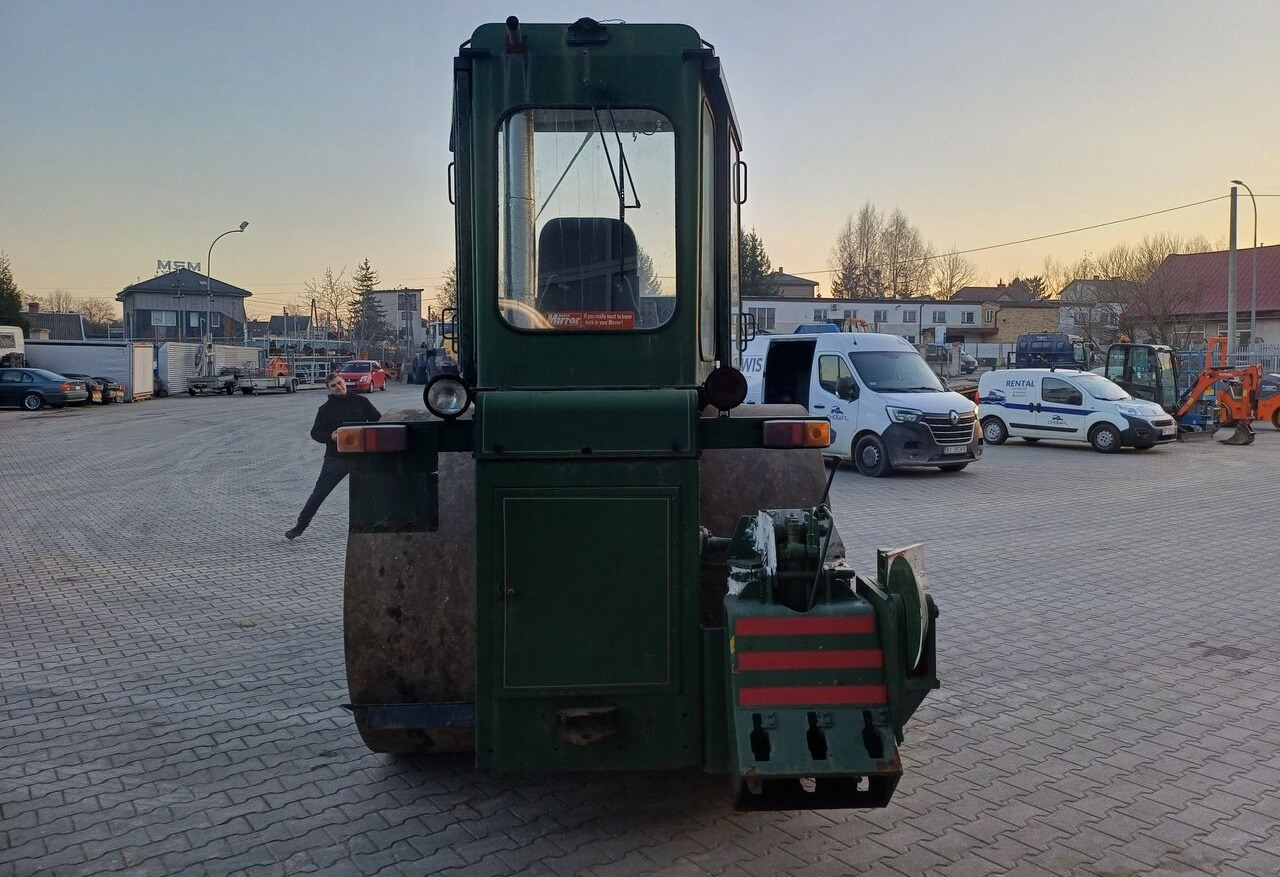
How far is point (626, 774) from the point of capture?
4727 mm

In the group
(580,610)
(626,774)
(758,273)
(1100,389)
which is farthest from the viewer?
(758,273)

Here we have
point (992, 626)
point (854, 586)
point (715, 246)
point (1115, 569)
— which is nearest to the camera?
point (854, 586)

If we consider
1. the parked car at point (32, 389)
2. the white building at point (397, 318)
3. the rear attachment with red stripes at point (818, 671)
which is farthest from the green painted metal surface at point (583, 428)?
the white building at point (397, 318)

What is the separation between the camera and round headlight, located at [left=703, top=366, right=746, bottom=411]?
12.8ft

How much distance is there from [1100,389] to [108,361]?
124 ft

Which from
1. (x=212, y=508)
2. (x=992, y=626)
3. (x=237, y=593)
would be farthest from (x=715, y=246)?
(x=212, y=508)

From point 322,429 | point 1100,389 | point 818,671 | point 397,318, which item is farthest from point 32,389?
point 397,318

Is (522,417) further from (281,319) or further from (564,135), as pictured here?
(281,319)

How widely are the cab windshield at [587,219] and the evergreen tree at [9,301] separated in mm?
63996

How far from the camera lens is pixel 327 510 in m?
13.5

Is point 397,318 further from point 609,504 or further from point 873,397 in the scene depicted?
point 609,504

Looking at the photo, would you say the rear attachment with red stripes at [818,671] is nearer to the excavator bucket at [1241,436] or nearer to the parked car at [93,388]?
the excavator bucket at [1241,436]

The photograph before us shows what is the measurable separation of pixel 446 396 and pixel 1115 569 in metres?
7.73

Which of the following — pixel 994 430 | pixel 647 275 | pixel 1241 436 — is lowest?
pixel 1241 436
